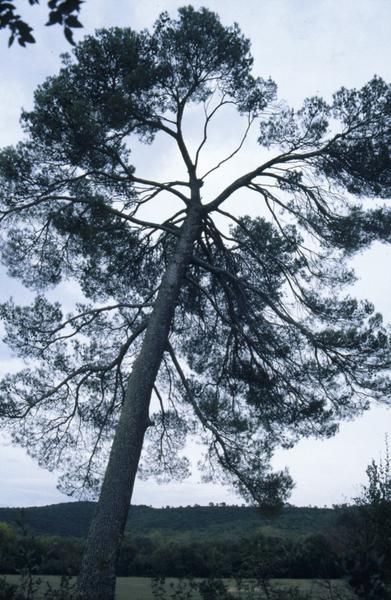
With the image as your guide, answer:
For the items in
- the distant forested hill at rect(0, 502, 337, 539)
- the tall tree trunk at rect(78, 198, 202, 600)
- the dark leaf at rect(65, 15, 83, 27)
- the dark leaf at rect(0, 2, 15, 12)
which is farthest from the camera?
the distant forested hill at rect(0, 502, 337, 539)

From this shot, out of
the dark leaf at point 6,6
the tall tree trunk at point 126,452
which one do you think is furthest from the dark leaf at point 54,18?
the tall tree trunk at point 126,452

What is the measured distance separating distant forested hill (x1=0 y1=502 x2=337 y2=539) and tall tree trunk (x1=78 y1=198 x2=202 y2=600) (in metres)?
18.6

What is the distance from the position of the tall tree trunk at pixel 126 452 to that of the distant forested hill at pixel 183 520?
18.6 metres

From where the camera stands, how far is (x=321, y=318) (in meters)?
10.9

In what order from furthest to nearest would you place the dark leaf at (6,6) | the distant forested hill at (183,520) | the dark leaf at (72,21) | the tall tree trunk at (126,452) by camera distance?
the distant forested hill at (183,520)
the tall tree trunk at (126,452)
the dark leaf at (6,6)
the dark leaf at (72,21)

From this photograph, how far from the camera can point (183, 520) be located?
30.8 m

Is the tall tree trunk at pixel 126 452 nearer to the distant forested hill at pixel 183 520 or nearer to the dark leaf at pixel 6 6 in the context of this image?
the dark leaf at pixel 6 6

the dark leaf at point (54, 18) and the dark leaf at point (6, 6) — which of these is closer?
the dark leaf at point (54, 18)

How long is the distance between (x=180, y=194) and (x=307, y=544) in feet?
36.0

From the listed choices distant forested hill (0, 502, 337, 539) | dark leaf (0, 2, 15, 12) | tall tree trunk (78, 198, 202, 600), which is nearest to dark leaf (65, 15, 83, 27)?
dark leaf (0, 2, 15, 12)

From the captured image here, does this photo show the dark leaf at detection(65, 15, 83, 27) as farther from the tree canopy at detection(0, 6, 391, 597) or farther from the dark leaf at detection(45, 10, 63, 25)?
the tree canopy at detection(0, 6, 391, 597)

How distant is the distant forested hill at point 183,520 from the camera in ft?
88.9

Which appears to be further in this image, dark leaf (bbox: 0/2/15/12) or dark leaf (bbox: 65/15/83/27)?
dark leaf (bbox: 0/2/15/12)

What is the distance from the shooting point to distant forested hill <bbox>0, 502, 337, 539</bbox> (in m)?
27.1
